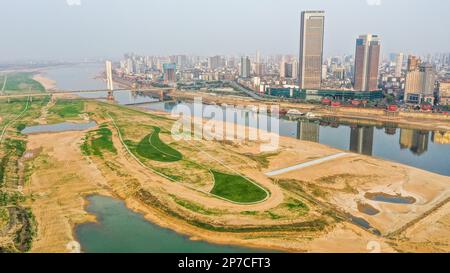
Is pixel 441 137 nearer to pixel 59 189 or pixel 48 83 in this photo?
pixel 59 189

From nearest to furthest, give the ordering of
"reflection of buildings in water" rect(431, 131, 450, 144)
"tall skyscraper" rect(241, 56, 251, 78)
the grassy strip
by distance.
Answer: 1. the grassy strip
2. "reflection of buildings in water" rect(431, 131, 450, 144)
3. "tall skyscraper" rect(241, 56, 251, 78)

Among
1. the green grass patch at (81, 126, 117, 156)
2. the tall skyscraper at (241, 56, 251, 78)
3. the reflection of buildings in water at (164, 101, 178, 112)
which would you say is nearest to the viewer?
the green grass patch at (81, 126, 117, 156)

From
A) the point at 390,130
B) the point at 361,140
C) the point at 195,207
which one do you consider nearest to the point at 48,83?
the point at 361,140

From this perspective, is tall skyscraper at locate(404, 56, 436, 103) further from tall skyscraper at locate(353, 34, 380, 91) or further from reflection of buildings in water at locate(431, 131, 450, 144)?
reflection of buildings in water at locate(431, 131, 450, 144)

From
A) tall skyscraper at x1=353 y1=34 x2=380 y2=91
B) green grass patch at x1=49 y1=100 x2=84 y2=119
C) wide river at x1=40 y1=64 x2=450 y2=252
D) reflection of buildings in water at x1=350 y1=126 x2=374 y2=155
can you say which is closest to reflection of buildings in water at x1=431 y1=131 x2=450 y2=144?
wide river at x1=40 y1=64 x2=450 y2=252

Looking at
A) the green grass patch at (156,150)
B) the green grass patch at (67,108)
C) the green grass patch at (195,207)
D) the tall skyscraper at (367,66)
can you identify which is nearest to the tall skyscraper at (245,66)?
the tall skyscraper at (367,66)
